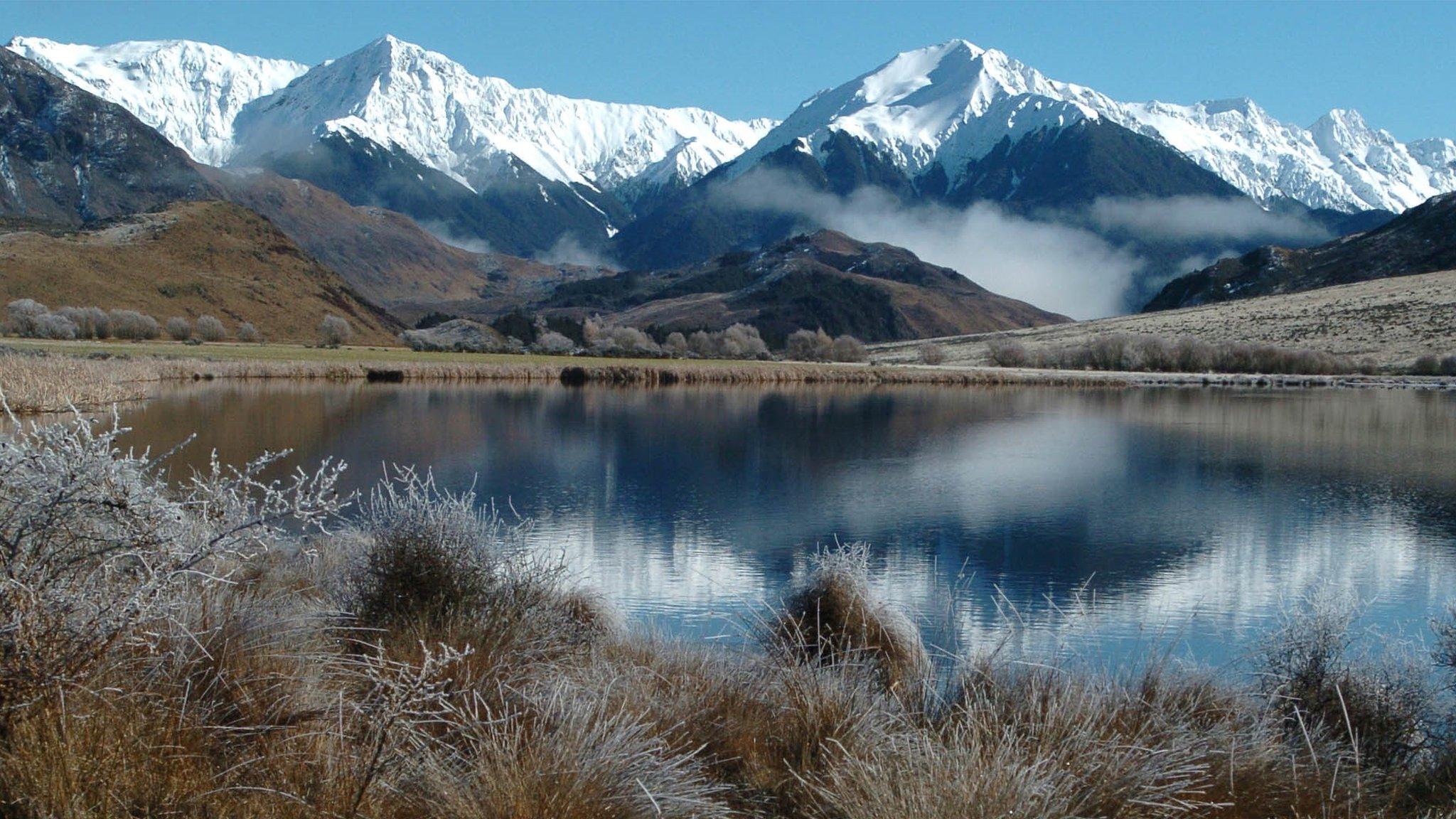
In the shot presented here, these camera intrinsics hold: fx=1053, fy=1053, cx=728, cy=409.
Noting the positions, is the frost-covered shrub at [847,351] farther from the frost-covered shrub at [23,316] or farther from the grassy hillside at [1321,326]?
the frost-covered shrub at [23,316]

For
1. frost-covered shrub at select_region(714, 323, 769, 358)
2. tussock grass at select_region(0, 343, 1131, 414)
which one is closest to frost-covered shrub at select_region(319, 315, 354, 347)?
tussock grass at select_region(0, 343, 1131, 414)

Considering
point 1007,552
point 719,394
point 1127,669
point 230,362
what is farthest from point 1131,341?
point 1127,669

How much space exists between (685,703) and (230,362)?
51941mm

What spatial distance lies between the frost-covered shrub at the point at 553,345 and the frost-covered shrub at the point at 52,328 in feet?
110

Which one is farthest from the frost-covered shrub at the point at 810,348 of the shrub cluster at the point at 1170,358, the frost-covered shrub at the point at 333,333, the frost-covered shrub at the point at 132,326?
the frost-covered shrub at the point at 132,326

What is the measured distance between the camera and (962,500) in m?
19.9

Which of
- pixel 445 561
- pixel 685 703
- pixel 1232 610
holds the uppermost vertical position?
pixel 445 561

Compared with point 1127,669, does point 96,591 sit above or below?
above

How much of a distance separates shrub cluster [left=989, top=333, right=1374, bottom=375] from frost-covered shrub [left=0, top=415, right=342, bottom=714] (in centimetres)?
8600

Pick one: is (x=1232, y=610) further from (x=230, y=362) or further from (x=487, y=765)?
(x=230, y=362)

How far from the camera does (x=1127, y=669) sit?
25.5ft

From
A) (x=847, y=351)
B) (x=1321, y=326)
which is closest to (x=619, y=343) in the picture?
(x=847, y=351)

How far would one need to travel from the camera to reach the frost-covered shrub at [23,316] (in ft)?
235

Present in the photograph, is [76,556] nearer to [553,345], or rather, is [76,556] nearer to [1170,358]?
[553,345]
